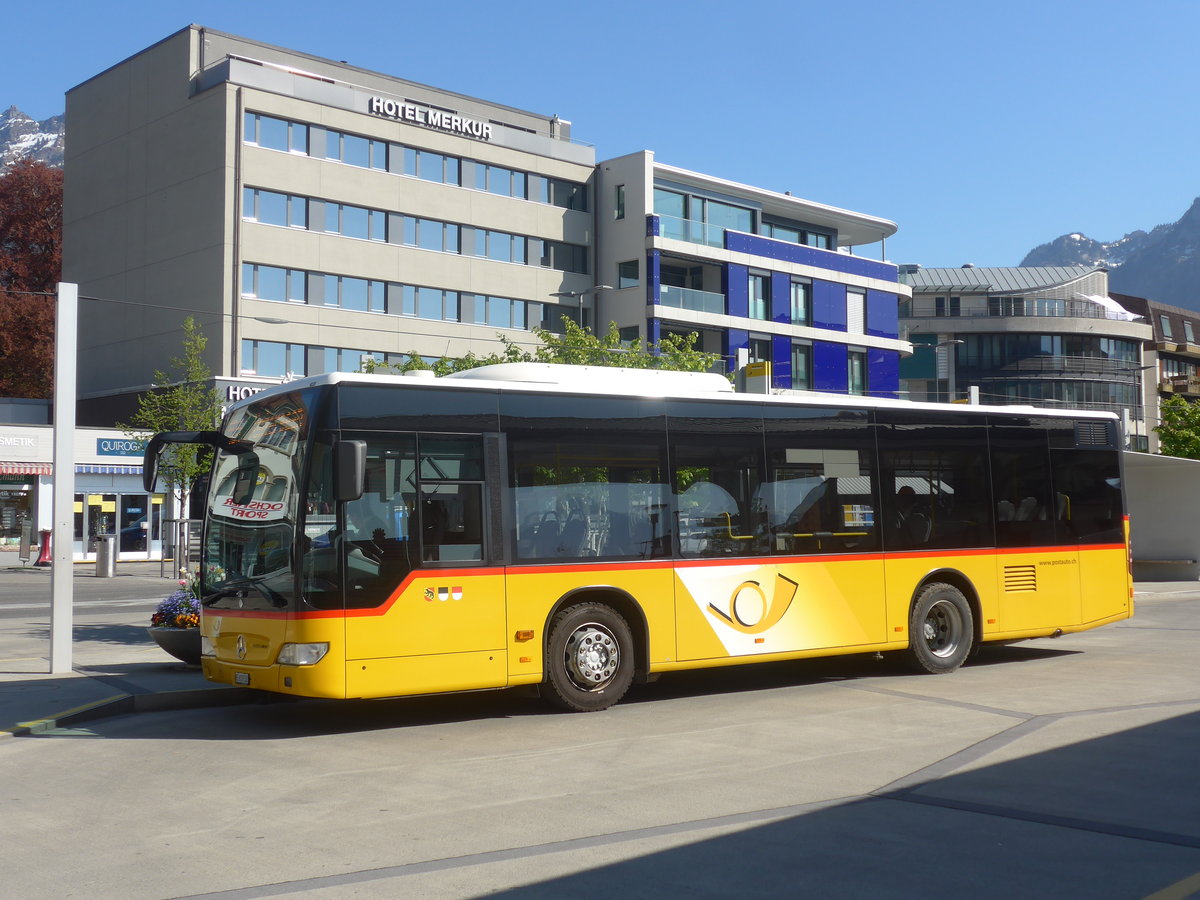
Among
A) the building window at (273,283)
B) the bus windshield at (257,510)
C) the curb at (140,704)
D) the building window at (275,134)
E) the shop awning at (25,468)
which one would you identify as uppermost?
the building window at (275,134)

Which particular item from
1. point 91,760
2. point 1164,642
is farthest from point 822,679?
point 91,760

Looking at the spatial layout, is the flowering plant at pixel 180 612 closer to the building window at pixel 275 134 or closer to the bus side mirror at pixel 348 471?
the bus side mirror at pixel 348 471

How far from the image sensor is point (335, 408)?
10.5 metres

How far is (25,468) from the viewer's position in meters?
44.4

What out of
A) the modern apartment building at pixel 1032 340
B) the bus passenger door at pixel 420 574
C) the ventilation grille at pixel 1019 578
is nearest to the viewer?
the bus passenger door at pixel 420 574

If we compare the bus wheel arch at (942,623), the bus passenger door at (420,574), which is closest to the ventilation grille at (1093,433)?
the bus wheel arch at (942,623)

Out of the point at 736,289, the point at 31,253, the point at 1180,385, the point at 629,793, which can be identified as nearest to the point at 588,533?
the point at 629,793

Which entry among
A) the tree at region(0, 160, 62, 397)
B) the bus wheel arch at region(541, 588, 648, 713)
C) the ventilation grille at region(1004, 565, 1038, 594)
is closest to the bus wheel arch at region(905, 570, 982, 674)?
the ventilation grille at region(1004, 565, 1038, 594)

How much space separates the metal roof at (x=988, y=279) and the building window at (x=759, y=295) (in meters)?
43.7

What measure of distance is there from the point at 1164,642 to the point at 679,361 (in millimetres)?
9799

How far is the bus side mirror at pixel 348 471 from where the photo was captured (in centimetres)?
1007

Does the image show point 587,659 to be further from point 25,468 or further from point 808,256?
point 808,256

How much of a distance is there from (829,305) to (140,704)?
166ft

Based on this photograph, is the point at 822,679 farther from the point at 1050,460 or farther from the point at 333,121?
the point at 333,121
